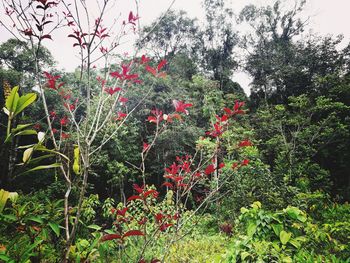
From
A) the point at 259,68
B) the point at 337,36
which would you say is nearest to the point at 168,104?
the point at 259,68

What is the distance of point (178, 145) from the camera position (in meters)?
10.5

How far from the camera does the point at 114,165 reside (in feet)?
32.3

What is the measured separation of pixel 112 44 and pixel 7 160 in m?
10.6

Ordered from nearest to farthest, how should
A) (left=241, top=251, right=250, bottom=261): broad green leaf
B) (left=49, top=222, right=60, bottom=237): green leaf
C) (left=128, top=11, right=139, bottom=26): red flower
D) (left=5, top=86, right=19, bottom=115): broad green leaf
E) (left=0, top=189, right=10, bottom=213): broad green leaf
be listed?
(left=0, top=189, right=10, bottom=213): broad green leaf → (left=5, top=86, right=19, bottom=115): broad green leaf → (left=49, top=222, right=60, bottom=237): green leaf → (left=128, top=11, right=139, bottom=26): red flower → (left=241, top=251, right=250, bottom=261): broad green leaf

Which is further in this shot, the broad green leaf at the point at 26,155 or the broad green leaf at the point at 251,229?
the broad green leaf at the point at 251,229

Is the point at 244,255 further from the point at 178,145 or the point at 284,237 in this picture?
the point at 178,145

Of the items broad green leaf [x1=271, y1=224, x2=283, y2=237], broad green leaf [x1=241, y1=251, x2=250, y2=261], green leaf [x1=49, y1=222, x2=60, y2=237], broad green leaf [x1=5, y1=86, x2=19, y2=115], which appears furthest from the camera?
broad green leaf [x1=271, y1=224, x2=283, y2=237]

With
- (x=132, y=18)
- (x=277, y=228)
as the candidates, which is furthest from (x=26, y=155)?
(x=277, y=228)

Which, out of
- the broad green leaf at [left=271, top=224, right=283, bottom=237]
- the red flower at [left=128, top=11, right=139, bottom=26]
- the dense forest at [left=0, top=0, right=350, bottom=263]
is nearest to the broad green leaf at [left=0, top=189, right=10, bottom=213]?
the dense forest at [left=0, top=0, right=350, bottom=263]

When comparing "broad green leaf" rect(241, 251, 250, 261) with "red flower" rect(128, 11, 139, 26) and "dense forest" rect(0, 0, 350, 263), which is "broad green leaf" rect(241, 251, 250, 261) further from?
"red flower" rect(128, 11, 139, 26)

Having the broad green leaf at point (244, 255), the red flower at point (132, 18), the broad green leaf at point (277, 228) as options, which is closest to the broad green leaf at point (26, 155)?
the red flower at point (132, 18)

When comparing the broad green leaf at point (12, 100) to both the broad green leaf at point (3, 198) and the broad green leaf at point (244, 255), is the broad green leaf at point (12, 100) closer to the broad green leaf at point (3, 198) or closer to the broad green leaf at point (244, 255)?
the broad green leaf at point (3, 198)

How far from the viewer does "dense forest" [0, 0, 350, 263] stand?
1.41m

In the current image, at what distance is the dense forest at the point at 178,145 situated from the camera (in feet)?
4.62
